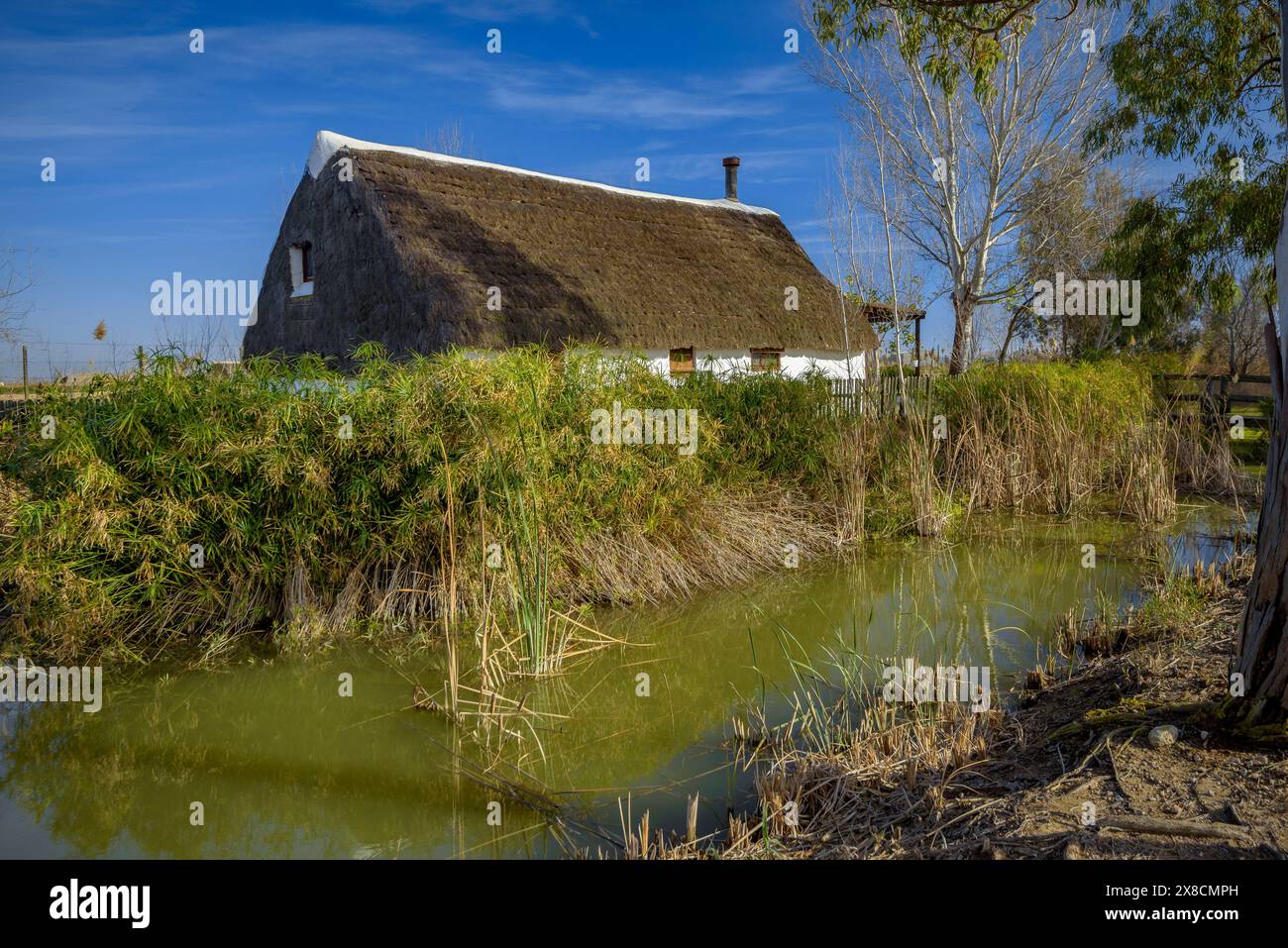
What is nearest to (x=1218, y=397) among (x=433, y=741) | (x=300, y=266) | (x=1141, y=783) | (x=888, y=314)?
(x=888, y=314)

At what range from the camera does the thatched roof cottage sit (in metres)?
11.4

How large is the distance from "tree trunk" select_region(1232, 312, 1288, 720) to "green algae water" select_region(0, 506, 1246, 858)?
177cm

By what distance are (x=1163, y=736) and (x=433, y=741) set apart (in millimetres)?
3234

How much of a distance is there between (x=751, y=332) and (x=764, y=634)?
362 inches

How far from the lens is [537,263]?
1262 centimetres

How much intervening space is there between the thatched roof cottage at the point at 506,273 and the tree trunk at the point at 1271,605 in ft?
22.0

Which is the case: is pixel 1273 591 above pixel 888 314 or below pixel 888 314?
below

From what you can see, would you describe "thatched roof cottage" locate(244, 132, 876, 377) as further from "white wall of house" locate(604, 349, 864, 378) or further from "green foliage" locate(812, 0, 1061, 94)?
"green foliage" locate(812, 0, 1061, 94)

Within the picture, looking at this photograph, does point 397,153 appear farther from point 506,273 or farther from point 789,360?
point 789,360

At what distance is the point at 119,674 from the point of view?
542 cm

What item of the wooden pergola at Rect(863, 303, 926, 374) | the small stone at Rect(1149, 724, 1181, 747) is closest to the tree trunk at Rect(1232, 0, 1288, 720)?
the small stone at Rect(1149, 724, 1181, 747)
